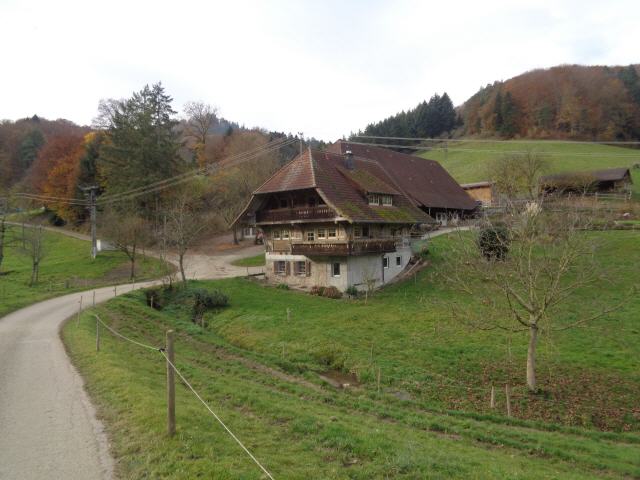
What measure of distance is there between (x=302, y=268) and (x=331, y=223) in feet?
14.5

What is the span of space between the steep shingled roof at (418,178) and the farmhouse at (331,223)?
30.6 ft

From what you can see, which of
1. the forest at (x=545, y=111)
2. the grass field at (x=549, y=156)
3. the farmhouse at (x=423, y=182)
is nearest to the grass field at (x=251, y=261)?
the farmhouse at (x=423, y=182)

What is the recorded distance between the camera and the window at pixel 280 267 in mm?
33809

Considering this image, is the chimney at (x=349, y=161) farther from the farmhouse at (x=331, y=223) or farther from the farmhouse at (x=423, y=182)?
the farmhouse at (x=423, y=182)

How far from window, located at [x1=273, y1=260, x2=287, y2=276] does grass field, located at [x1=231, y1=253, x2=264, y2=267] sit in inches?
287

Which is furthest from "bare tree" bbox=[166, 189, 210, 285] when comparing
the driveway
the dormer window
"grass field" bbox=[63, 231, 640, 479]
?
the dormer window

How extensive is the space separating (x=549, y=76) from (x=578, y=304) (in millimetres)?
105221

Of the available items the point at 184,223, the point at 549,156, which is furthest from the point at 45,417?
the point at 549,156

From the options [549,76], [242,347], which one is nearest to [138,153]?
[242,347]

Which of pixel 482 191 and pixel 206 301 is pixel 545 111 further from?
pixel 206 301

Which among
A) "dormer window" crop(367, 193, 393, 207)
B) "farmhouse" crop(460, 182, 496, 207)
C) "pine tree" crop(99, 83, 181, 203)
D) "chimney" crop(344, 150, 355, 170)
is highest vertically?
"pine tree" crop(99, 83, 181, 203)

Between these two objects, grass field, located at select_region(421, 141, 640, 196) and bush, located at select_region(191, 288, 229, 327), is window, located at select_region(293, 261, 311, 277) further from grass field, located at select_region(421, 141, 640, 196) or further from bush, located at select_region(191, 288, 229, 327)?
grass field, located at select_region(421, 141, 640, 196)

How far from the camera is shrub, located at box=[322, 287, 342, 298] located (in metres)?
30.0

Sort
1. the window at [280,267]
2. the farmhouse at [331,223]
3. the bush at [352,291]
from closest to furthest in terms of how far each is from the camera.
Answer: the bush at [352,291]
the farmhouse at [331,223]
the window at [280,267]
